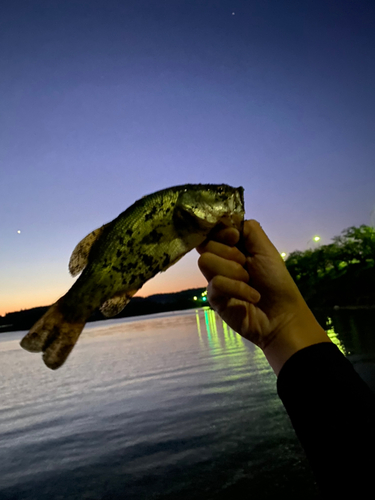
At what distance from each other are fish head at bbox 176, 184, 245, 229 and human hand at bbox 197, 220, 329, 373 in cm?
13

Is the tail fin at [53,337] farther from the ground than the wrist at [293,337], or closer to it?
farther from the ground

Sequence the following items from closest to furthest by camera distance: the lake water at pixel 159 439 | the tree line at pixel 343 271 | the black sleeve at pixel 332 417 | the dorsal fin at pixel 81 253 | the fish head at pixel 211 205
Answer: the black sleeve at pixel 332 417 < the fish head at pixel 211 205 < the dorsal fin at pixel 81 253 < the lake water at pixel 159 439 < the tree line at pixel 343 271

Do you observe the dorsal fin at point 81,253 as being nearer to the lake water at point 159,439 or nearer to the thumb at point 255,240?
the thumb at point 255,240

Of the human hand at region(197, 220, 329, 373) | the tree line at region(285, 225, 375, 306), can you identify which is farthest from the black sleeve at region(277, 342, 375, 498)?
the tree line at region(285, 225, 375, 306)

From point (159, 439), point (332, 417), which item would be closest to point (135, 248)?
point (332, 417)

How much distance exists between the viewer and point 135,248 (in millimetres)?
2914

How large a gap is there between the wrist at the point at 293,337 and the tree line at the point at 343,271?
5235 centimetres

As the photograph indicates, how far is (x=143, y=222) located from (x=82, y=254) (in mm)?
718

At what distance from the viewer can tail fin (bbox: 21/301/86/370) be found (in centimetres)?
267

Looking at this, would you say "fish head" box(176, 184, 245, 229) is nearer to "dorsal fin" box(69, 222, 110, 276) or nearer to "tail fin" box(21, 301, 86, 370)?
"dorsal fin" box(69, 222, 110, 276)

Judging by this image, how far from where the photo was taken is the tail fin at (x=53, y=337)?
8.77ft

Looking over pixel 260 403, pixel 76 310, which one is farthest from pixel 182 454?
pixel 76 310

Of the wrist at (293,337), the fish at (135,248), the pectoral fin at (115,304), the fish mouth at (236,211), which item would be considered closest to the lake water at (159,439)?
the wrist at (293,337)

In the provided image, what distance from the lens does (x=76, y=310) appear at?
2.84 meters
